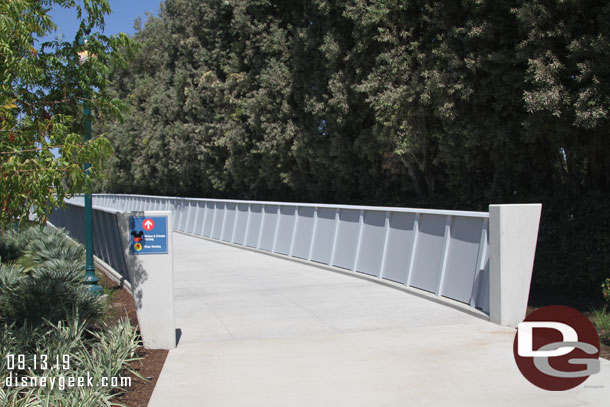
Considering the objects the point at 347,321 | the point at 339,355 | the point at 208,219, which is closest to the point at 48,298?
the point at 347,321

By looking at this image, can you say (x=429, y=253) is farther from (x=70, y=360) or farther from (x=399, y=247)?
(x=70, y=360)

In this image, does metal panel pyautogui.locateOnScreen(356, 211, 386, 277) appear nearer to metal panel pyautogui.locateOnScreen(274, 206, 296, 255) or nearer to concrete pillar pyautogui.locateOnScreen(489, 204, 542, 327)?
metal panel pyautogui.locateOnScreen(274, 206, 296, 255)

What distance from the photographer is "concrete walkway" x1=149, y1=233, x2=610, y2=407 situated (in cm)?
528

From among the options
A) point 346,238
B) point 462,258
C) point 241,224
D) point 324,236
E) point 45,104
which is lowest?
point 241,224

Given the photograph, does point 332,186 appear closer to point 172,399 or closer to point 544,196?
point 544,196

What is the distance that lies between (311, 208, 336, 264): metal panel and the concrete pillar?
19.7 ft

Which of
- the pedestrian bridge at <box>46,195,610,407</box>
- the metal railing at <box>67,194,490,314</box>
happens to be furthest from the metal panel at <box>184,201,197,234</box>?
the pedestrian bridge at <box>46,195,610,407</box>

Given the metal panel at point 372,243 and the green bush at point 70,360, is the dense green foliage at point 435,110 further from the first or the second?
the green bush at point 70,360

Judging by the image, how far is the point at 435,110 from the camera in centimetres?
1375

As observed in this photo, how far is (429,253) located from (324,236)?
13.9ft

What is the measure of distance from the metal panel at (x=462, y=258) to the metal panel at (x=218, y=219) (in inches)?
499

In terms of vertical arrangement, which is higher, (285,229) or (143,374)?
(285,229)

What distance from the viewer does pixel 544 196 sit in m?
12.5

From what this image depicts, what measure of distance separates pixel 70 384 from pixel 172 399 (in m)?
0.87
